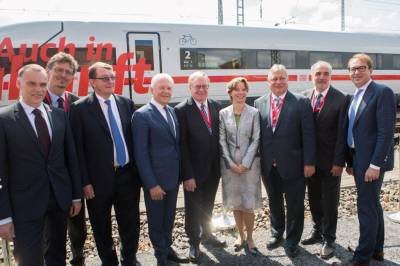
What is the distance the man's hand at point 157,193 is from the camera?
336 cm

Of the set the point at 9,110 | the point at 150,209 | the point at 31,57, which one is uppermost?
the point at 31,57

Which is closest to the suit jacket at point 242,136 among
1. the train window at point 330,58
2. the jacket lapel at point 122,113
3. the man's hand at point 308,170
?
the man's hand at point 308,170

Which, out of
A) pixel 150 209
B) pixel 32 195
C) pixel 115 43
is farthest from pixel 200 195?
pixel 115 43

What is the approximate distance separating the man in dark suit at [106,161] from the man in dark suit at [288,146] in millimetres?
1479

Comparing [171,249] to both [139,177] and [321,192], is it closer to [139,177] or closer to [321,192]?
[139,177]

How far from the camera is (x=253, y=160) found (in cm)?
380

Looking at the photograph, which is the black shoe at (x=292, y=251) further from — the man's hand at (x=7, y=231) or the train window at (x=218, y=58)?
the train window at (x=218, y=58)

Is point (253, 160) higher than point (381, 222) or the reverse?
higher

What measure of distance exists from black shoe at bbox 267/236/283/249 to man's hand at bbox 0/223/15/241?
2610mm

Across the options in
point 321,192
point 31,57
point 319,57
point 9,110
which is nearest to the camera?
point 9,110

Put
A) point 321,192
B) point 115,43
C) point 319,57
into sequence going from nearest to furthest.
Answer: point 321,192
point 115,43
point 319,57

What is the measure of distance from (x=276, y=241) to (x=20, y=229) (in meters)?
2.64

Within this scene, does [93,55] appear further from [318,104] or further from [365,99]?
[365,99]

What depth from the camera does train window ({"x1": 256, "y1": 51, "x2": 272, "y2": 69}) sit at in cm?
1223
